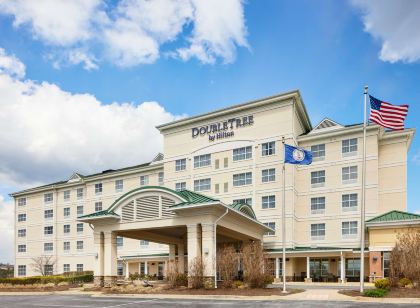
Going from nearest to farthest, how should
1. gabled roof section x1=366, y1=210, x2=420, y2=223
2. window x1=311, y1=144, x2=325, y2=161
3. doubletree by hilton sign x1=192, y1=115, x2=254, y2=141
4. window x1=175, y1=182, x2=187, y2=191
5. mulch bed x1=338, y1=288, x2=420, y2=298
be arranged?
1. mulch bed x1=338, y1=288, x2=420, y2=298
2. gabled roof section x1=366, y1=210, x2=420, y2=223
3. window x1=311, y1=144, x2=325, y2=161
4. doubletree by hilton sign x1=192, y1=115, x2=254, y2=141
5. window x1=175, y1=182, x2=187, y2=191

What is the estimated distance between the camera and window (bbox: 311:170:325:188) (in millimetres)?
43281

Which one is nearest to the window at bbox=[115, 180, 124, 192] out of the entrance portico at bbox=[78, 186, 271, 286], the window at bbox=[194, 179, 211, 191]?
the window at bbox=[194, 179, 211, 191]

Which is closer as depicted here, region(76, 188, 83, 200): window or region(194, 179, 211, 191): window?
region(194, 179, 211, 191): window

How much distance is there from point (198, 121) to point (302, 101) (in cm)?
1230

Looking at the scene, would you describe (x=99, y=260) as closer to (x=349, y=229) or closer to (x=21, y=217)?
(x=349, y=229)

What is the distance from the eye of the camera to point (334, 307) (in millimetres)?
17641

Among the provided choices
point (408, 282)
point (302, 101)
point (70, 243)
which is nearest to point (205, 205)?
point (408, 282)

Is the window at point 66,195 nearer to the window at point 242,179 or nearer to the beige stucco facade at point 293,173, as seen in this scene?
the beige stucco facade at point 293,173

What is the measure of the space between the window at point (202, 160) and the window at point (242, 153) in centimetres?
335

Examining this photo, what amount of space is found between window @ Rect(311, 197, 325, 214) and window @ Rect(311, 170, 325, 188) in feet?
4.80

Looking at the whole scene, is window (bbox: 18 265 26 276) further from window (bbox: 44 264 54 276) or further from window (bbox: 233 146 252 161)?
window (bbox: 233 146 252 161)

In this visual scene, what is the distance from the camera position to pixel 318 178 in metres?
43.5

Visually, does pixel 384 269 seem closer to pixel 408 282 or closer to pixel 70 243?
pixel 408 282

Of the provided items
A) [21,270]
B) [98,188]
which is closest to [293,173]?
[98,188]
